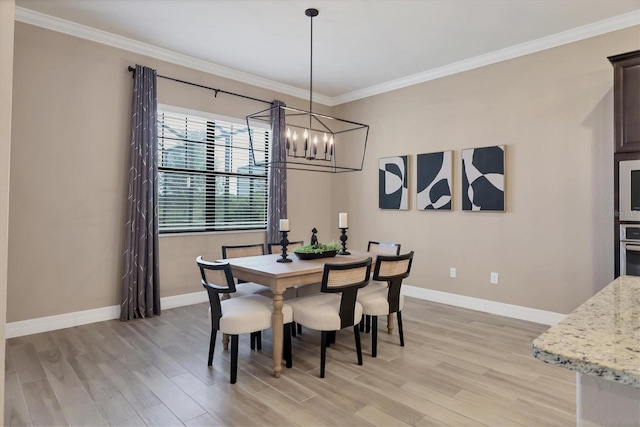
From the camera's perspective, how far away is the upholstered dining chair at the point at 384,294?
3018 millimetres

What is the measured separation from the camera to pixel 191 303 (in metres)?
4.58

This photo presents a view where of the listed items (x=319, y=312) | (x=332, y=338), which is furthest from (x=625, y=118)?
(x=332, y=338)

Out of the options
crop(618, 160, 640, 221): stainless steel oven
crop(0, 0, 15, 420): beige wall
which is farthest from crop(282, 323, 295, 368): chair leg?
crop(618, 160, 640, 221): stainless steel oven

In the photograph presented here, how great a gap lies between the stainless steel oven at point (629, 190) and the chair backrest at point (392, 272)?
1.80m

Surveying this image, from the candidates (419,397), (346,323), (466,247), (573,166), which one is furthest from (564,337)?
(466,247)

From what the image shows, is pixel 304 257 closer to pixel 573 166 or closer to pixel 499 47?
pixel 573 166

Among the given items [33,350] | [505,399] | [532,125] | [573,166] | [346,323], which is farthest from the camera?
[532,125]

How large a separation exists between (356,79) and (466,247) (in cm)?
271

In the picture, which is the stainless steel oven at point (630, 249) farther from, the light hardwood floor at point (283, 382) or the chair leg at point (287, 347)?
the chair leg at point (287, 347)

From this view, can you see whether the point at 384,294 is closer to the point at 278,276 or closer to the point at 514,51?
the point at 278,276

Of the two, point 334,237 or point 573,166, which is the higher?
point 573,166

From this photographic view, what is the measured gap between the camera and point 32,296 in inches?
138

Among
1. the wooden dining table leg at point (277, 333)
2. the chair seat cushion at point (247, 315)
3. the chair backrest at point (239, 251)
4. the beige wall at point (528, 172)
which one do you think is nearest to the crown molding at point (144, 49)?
the beige wall at point (528, 172)

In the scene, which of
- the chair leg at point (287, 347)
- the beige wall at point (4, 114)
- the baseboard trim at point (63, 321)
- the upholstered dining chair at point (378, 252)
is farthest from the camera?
the upholstered dining chair at point (378, 252)
